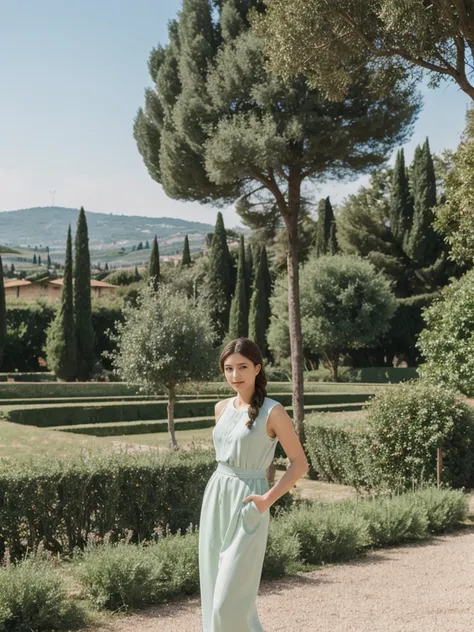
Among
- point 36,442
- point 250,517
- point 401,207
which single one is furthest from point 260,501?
point 401,207

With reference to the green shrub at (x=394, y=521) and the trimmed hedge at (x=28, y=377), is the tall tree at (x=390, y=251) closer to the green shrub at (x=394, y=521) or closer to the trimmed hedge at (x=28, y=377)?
the trimmed hedge at (x=28, y=377)

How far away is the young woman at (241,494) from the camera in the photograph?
359 centimetres

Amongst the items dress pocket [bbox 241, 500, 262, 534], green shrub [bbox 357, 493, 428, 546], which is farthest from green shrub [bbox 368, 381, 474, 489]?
dress pocket [bbox 241, 500, 262, 534]

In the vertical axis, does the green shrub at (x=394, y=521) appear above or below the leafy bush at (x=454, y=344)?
below

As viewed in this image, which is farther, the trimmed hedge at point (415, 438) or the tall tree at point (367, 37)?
the trimmed hedge at point (415, 438)

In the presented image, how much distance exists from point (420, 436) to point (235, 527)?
8054mm

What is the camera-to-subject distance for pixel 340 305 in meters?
36.0

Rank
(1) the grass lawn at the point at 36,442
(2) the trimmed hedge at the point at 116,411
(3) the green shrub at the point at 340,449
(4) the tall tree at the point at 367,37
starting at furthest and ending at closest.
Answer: (2) the trimmed hedge at the point at 116,411 < (1) the grass lawn at the point at 36,442 < (3) the green shrub at the point at 340,449 < (4) the tall tree at the point at 367,37

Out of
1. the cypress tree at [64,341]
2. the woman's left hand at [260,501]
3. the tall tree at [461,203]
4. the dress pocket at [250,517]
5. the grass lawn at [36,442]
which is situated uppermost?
the tall tree at [461,203]

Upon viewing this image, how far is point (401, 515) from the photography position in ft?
27.4

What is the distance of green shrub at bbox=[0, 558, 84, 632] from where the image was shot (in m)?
5.25

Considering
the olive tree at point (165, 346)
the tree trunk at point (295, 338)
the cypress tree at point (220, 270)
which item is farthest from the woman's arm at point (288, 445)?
the cypress tree at point (220, 270)

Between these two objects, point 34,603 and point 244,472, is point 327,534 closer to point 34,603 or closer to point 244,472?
point 34,603

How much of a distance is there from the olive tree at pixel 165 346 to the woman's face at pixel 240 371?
12.9m
